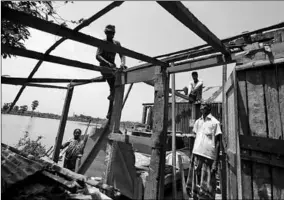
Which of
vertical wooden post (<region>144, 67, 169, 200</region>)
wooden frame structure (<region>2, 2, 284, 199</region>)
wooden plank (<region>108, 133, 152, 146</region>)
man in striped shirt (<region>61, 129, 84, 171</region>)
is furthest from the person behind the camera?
man in striped shirt (<region>61, 129, 84, 171</region>)

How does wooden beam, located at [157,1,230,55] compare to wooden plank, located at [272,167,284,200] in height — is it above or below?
A: above

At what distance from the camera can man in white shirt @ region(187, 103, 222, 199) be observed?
3.65m

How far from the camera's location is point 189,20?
1.62 meters

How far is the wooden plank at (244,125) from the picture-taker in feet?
7.78

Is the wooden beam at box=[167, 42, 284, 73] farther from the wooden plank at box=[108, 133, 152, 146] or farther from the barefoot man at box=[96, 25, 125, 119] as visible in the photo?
the barefoot man at box=[96, 25, 125, 119]

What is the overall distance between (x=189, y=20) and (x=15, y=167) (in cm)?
307

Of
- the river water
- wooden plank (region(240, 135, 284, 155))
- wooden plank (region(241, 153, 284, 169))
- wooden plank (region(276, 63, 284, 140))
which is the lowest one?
the river water

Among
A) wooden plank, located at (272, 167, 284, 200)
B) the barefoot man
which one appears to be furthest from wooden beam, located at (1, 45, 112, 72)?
wooden plank, located at (272, 167, 284, 200)

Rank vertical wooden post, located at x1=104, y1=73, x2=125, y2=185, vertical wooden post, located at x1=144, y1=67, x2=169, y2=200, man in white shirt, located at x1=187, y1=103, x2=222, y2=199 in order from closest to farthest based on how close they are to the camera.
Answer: vertical wooden post, located at x1=144, y1=67, x2=169, y2=200 → vertical wooden post, located at x1=104, y1=73, x2=125, y2=185 → man in white shirt, located at x1=187, y1=103, x2=222, y2=199

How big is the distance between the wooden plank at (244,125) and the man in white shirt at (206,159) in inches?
48.8

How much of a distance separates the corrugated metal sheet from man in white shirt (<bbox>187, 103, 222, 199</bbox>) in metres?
3.13

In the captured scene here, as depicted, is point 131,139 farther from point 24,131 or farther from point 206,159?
point 24,131

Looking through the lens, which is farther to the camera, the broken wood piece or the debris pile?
the broken wood piece

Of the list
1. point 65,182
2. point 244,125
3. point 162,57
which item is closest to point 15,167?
point 65,182
